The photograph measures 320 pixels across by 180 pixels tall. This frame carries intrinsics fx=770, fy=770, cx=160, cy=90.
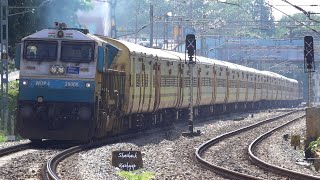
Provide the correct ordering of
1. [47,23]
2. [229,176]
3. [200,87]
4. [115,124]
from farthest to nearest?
1. [47,23]
2. [200,87]
3. [115,124]
4. [229,176]

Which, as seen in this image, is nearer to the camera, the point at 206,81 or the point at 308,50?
the point at 308,50

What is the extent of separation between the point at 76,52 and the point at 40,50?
101 cm

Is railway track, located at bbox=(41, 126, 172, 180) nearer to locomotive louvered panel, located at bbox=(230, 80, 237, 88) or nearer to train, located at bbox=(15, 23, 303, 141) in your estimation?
train, located at bbox=(15, 23, 303, 141)

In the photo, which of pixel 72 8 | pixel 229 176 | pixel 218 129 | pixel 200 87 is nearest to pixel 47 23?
pixel 72 8

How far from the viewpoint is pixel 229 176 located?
594 inches

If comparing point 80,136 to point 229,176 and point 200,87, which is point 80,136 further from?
point 200,87

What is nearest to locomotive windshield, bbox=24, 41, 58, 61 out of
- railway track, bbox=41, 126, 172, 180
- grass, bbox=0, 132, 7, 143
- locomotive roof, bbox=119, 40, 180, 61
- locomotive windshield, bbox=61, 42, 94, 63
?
locomotive windshield, bbox=61, 42, 94, 63

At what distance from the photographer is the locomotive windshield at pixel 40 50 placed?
21.2m

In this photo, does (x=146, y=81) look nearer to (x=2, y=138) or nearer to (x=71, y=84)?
(x=2, y=138)

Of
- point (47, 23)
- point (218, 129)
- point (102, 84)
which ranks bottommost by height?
point (218, 129)

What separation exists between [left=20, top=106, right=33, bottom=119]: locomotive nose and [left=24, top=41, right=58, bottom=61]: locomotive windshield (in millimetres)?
1372

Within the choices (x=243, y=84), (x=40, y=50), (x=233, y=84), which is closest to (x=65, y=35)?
(x=40, y=50)

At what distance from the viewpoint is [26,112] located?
68.5 feet

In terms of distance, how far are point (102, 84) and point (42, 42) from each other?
2037 mm
